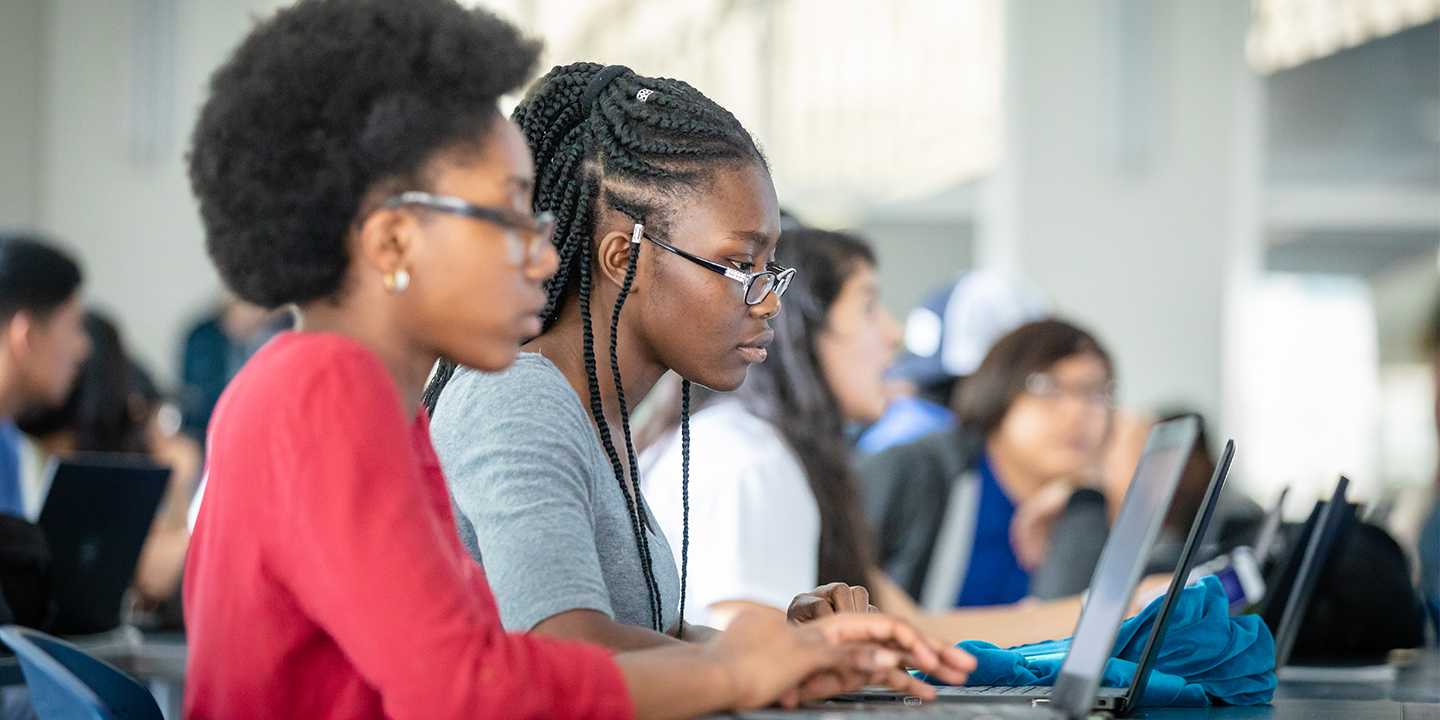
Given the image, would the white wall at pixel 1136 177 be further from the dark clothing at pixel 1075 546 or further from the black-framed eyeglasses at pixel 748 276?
the black-framed eyeglasses at pixel 748 276

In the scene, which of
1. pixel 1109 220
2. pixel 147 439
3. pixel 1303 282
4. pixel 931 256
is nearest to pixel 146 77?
pixel 147 439

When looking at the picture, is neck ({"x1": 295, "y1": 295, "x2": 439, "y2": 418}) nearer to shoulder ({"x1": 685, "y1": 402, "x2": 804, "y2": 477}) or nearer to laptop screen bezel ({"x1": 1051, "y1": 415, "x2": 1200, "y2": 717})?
laptop screen bezel ({"x1": 1051, "y1": 415, "x2": 1200, "y2": 717})

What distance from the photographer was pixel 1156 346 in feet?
19.6

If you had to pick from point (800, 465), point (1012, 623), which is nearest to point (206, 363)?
point (800, 465)

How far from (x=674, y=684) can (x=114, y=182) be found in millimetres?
5601

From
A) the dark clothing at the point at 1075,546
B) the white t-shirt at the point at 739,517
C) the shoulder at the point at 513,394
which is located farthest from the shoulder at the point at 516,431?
the dark clothing at the point at 1075,546

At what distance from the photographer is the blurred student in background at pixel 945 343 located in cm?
340

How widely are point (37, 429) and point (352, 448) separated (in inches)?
104

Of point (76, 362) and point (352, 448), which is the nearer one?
point (352, 448)

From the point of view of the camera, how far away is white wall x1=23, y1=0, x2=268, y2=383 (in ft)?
18.4

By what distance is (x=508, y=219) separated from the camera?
0.81 meters

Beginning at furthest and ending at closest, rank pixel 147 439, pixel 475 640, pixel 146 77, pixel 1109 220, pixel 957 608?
pixel 1109 220 < pixel 146 77 < pixel 147 439 < pixel 957 608 < pixel 475 640

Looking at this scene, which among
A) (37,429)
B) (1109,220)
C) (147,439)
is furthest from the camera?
(1109,220)

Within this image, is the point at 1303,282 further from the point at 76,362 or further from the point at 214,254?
the point at 214,254
